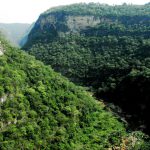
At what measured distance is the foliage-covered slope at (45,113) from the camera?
85.7 metres

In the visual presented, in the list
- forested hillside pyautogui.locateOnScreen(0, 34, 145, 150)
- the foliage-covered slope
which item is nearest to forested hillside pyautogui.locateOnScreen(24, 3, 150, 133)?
forested hillside pyautogui.locateOnScreen(0, 34, 145, 150)

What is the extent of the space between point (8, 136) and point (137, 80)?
47.6m

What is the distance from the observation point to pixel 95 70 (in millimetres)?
136125

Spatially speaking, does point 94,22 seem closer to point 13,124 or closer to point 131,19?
point 131,19

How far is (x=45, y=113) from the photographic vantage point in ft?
309

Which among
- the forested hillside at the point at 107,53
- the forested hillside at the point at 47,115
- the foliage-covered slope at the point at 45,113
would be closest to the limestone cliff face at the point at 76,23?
the forested hillside at the point at 107,53

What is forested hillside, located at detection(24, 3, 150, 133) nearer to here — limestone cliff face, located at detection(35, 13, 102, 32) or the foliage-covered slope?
limestone cliff face, located at detection(35, 13, 102, 32)

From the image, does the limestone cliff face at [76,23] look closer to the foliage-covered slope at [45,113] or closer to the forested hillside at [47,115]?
the foliage-covered slope at [45,113]

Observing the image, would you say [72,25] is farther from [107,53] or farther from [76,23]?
[107,53]

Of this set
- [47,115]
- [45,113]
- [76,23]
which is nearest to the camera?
[47,115]

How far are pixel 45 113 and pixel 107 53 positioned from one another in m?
58.8

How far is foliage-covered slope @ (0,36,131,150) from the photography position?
8569cm

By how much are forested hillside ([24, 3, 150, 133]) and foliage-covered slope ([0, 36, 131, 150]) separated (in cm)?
960

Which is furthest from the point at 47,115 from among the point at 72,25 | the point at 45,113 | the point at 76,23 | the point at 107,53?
the point at 76,23
